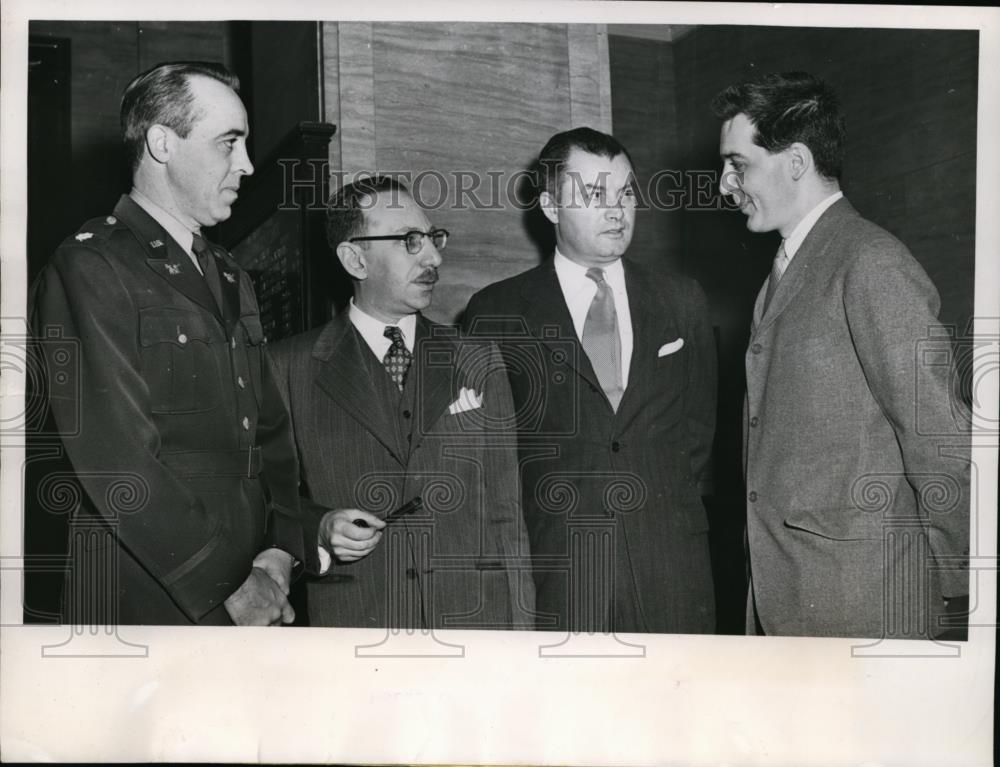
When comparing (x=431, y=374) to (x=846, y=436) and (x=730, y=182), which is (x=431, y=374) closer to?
(x=730, y=182)

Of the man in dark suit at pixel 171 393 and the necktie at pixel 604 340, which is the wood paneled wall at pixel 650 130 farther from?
the man in dark suit at pixel 171 393

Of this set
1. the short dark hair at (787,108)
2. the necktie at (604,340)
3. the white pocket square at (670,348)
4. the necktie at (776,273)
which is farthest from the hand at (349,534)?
the short dark hair at (787,108)

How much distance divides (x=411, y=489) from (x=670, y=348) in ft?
2.38

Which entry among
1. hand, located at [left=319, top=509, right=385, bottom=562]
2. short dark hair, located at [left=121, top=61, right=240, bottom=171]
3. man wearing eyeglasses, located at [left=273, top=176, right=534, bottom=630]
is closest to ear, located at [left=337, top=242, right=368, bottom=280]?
man wearing eyeglasses, located at [left=273, top=176, right=534, bottom=630]

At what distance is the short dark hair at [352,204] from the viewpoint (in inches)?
112

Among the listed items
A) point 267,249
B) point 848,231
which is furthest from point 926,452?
point 267,249

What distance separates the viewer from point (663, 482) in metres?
2.83

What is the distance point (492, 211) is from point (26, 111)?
1.21m

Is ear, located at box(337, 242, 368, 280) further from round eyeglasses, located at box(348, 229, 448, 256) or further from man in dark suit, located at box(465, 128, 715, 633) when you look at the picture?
man in dark suit, located at box(465, 128, 715, 633)

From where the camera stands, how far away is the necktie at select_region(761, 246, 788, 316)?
9.25 ft

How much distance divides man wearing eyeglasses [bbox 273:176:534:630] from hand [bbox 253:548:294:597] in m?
0.06

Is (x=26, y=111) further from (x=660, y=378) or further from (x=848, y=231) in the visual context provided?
(x=848, y=231)

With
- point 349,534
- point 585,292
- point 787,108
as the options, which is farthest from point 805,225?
point 349,534

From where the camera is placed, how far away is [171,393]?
2.74m
